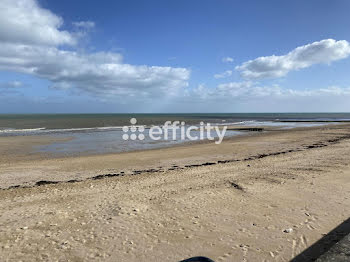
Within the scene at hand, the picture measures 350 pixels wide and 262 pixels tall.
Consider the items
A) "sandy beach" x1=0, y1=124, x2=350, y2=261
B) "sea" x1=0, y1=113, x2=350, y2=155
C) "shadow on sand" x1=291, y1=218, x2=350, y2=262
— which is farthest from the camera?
"sea" x1=0, y1=113, x2=350, y2=155

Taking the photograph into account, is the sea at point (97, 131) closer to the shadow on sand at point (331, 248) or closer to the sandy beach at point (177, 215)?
the sandy beach at point (177, 215)

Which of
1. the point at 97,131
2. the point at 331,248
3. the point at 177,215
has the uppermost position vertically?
the point at 331,248

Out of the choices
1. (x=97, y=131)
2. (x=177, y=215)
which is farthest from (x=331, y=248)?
(x=97, y=131)

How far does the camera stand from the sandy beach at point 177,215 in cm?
399

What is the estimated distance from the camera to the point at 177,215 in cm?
528

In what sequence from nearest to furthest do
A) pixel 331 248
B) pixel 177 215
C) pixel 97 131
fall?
pixel 331 248 → pixel 177 215 → pixel 97 131

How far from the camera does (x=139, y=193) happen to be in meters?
6.75

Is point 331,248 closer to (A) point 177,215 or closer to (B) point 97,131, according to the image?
(A) point 177,215

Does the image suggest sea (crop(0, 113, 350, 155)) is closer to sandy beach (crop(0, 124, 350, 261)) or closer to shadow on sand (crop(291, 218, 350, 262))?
Answer: sandy beach (crop(0, 124, 350, 261))

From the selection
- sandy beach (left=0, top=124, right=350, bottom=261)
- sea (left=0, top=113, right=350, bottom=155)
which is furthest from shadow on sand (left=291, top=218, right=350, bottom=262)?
sea (left=0, top=113, right=350, bottom=155)

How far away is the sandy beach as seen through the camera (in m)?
3.99

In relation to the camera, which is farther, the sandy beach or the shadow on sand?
the sandy beach

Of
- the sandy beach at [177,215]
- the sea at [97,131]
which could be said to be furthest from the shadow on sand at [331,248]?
the sea at [97,131]

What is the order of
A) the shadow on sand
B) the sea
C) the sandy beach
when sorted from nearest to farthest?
the shadow on sand → the sandy beach → the sea
